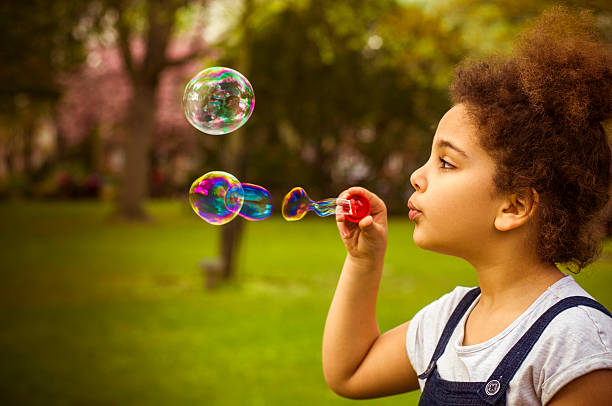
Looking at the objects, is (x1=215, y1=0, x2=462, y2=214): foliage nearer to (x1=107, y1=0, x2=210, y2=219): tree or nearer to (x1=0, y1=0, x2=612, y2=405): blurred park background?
(x1=0, y1=0, x2=612, y2=405): blurred park background

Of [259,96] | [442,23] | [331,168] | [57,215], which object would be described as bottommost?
[57,215]

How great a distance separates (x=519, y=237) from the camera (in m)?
1.32

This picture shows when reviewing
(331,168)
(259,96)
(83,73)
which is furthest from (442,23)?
(83,73)

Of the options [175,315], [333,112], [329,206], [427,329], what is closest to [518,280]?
[427,329]

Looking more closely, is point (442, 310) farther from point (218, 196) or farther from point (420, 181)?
point (218, 196)

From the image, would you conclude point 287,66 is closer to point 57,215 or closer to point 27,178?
point 57,215

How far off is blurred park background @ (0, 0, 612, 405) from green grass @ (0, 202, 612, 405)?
2 centimetres

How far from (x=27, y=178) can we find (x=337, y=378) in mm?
21847

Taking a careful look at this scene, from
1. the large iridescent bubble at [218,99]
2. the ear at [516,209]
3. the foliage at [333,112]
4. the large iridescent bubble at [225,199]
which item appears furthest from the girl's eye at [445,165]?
the foliage at [333,112]

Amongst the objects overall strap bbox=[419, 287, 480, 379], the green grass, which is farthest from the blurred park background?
overall strap bbox=[419, 287, 480, 379]

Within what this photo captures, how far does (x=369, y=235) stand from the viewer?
1.52m

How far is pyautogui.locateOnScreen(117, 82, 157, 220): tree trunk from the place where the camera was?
14.4 meters

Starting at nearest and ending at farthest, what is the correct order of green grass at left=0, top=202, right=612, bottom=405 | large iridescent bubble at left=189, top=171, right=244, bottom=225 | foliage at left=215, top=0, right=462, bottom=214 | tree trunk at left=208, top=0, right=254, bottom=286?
large iridescent bubble at left=189, top=171, right=244, bottom=225 → green grass at left=0, top=202, right=612, bottom=405 → tree trunk at left=208, top=0, right=254, bottom=286 → foliage at left=215, top=0, right=462, bottom=214

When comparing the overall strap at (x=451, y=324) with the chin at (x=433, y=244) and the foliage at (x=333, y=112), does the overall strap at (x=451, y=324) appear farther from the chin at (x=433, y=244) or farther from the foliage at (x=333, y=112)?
the foliage at (x=333, y=112)
